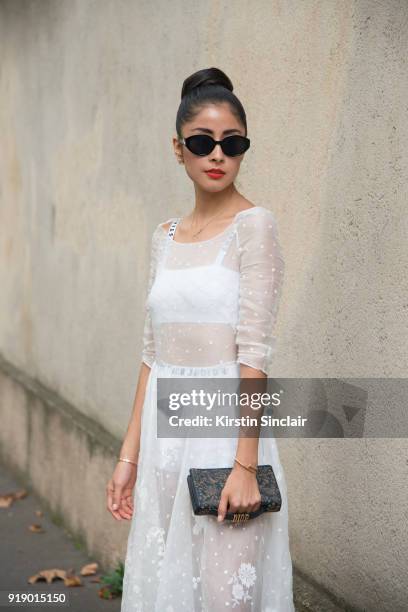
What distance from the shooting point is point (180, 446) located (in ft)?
9.24

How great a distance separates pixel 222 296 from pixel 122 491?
820 mm

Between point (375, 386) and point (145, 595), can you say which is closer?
point (145, 595)

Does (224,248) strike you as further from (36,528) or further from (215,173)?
(36,528)

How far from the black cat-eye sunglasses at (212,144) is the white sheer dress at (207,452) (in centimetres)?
18

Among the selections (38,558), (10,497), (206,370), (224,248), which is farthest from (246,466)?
(10,497)

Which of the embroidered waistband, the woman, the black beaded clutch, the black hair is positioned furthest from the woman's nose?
the black beaded clutch

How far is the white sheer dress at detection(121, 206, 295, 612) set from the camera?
8.63ft

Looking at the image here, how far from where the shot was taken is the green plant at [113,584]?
486cm

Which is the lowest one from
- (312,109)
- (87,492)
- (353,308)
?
(87,492)

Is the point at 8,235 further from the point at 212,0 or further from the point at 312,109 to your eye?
the point at 312,109

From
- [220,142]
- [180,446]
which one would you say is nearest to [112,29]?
[220,142]

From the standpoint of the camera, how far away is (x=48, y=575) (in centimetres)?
516

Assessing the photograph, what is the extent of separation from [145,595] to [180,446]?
1.56 ft

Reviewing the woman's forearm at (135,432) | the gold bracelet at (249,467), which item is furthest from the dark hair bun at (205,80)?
the gold bracelet at (249,467)
